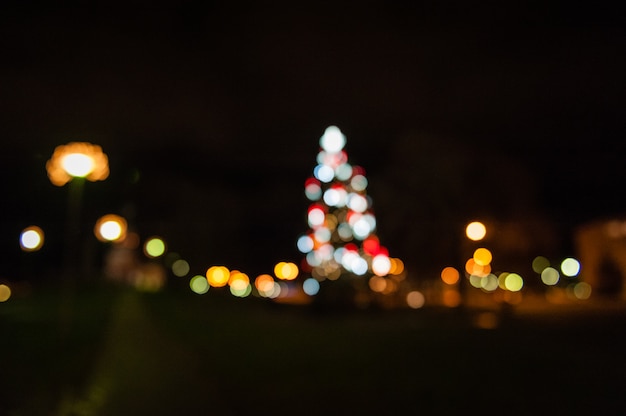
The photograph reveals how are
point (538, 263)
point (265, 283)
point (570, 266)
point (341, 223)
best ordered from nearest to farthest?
point (341, 223), point (538, 263), point (570, 266), point (265, 283)

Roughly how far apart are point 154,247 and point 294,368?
37.3 m

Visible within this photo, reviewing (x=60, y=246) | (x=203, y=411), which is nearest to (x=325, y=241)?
(x=60, y=246)

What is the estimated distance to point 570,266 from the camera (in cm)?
5475

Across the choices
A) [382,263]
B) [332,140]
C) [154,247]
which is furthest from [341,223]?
[154,247]

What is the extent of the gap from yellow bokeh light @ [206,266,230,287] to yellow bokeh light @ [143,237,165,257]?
7.18m

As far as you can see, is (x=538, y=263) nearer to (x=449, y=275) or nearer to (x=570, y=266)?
(x=570, y=266)

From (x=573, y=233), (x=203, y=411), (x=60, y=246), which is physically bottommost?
(x=203, y=411)

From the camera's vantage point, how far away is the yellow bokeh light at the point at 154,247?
47594 millimetres

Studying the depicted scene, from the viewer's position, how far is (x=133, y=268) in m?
50.7

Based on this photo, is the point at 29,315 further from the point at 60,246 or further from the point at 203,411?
the point at 60,246

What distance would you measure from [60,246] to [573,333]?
25.7 m

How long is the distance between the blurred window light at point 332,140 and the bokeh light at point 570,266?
21450 millimetres

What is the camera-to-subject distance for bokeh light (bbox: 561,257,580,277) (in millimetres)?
53519

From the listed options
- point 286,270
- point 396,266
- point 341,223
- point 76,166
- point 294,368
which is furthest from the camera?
point 286,270
